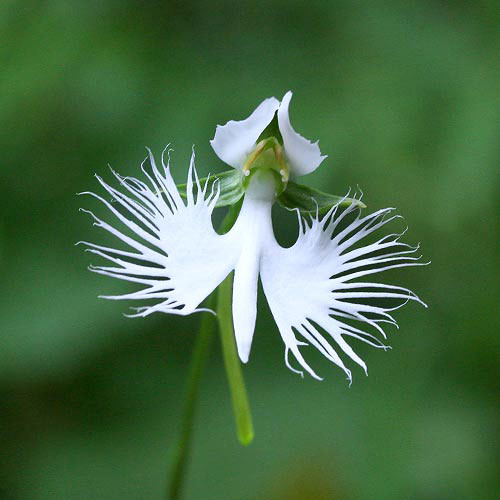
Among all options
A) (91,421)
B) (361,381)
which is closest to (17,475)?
(91,421)

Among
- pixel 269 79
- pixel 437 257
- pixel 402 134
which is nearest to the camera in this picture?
pixel 402 134

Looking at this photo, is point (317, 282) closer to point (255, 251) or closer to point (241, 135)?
point (255, 251)

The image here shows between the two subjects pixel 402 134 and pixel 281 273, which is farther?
pixel 402 134

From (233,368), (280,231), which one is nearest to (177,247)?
(233,368)

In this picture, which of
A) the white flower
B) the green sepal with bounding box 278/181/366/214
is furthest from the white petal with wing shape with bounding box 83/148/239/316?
the green sepal with bounding box 278/181/366/214

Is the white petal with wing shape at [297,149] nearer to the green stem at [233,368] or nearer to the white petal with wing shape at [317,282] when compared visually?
the white petal with wing shape at [317,282]

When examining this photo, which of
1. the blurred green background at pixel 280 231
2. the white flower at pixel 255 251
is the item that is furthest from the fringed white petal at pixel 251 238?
the blurred green background at pixel 280 231

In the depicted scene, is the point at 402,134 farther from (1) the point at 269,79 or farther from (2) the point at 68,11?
(2) the point at 68,11
